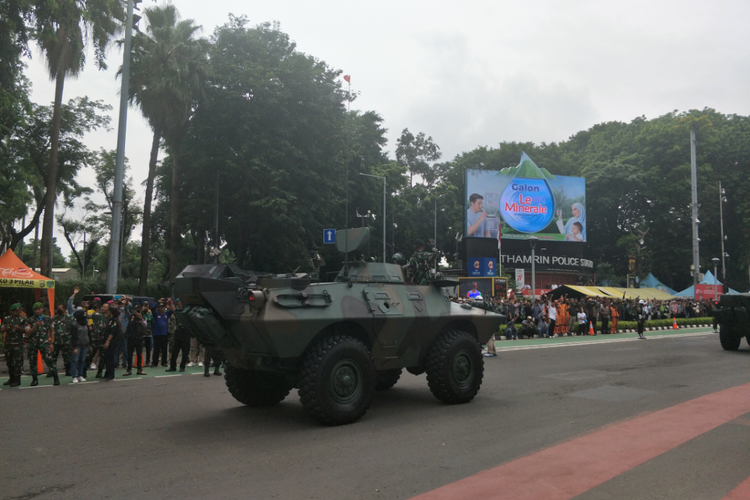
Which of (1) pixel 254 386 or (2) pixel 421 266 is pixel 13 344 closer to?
(1) pixel 254 386

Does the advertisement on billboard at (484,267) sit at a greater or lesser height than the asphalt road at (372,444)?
greater

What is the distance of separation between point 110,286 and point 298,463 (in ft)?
39.8

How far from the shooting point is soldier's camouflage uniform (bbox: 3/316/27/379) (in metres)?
11.3

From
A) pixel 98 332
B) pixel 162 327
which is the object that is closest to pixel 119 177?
pixel 162 327

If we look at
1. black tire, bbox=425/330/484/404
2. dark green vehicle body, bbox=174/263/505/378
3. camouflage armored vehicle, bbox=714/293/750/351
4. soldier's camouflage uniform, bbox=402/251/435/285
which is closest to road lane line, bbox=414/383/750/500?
black tire, bbox=425/330/484/404

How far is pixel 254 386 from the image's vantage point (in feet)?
28.0

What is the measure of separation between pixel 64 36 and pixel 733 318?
23.8 m

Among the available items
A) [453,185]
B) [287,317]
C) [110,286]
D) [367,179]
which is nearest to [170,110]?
[110,286]

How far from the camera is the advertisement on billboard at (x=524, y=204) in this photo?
43.5 meters

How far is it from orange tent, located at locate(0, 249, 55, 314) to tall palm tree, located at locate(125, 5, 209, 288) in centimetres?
1204

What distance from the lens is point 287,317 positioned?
279 inches

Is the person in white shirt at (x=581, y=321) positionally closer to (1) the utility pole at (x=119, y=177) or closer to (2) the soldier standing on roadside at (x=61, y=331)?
(1) the utility pole at (x=119, y=177)

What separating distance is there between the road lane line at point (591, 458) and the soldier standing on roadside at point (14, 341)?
30.7ft

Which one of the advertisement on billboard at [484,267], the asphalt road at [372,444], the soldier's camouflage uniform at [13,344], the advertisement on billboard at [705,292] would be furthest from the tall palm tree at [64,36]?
the advertisement on billboard at [705,292]
